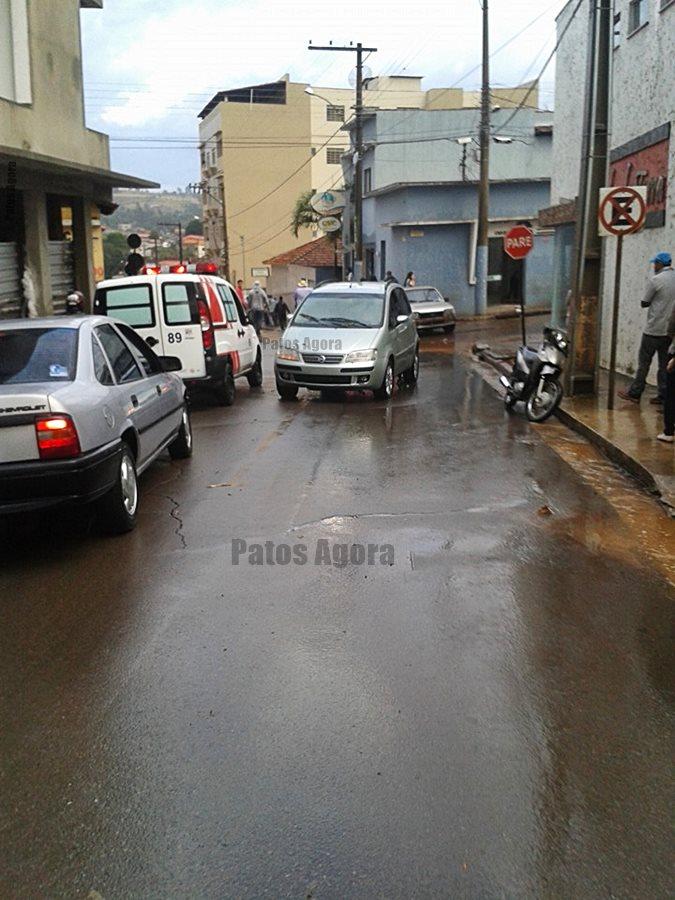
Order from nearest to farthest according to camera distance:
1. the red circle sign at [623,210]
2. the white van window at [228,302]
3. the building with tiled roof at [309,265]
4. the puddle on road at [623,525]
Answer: the puddle on road at [623,525]
the red circle sign at [623,210]
the white van window at [228,302]
the building with tiled roof at [309,265]

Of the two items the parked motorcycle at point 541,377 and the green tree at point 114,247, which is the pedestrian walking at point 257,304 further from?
the green tree at point 114,247

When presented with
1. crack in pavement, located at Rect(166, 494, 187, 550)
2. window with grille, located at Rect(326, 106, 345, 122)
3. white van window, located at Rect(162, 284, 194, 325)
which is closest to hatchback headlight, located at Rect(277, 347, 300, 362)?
white van window, located at Rect(162, 284, 194, 325)

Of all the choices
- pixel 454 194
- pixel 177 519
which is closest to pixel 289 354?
pixel 177 519

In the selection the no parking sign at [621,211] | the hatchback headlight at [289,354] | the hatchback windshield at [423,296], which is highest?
the no parking sign at [621,211]

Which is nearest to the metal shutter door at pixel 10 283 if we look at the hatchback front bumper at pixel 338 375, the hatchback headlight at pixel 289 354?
the hatchback headlight at pixel 289 354

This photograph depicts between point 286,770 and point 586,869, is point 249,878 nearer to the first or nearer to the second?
point 286,770

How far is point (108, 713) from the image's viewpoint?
425cm

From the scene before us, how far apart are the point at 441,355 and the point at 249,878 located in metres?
20.6

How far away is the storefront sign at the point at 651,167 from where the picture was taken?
13703mm

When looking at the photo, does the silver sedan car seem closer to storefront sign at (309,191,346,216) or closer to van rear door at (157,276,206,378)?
van rear door at (157,276,206,378)

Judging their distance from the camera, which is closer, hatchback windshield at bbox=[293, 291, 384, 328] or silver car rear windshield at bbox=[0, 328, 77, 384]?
silver car rear windshield at bbox=[0, 328, 77, 384]

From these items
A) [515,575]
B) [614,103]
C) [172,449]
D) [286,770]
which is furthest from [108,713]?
[614,103]

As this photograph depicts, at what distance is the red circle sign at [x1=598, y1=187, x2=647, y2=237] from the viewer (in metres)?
11.4

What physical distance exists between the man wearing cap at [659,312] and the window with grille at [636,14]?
17.5ft
